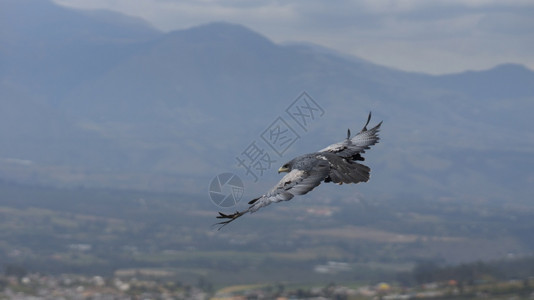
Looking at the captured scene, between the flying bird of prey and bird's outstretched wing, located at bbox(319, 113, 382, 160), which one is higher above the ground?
bird's outstretched wing, located at bbox(319, 113, 382, 160)

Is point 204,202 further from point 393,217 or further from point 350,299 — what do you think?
point 350,299

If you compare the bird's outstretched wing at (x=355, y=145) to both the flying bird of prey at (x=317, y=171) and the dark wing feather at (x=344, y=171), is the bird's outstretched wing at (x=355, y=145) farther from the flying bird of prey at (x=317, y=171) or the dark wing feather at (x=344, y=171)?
the dark wing feather at (x=344, y=171)

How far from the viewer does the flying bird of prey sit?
16016 mm

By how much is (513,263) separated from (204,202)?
12543 cm

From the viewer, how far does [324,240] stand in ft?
431

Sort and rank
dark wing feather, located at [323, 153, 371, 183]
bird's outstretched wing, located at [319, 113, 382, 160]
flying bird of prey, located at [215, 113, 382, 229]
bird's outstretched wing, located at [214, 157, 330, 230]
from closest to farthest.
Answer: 1. bird's outstretched wing, located at [214, 157, 330, 230]
2. flying bird of prey, located at [215, 113, 382, 229]
3. dark wing feather, located at [323, 153, 371, 183]
4. bird's outstretched wing, located at [319, 113, 382, 160]

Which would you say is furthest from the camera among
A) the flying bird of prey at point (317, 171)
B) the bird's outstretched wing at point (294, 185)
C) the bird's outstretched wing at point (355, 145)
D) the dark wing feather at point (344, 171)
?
the bird's outstretched wing at point (355, 145)

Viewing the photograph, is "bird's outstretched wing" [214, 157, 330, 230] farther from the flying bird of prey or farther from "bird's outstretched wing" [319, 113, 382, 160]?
"bird's outstretched wing" [319, 113, 382, 160]

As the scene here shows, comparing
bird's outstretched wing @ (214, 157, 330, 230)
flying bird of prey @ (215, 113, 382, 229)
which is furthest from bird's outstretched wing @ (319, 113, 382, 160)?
bird's outstretched wing @ (214, 157, 330, 230)

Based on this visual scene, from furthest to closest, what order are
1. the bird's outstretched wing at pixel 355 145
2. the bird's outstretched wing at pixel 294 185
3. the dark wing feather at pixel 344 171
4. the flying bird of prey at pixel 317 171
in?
the bird's outstretched wing at pixel 355 145 < the dark wing feather at pixel 344 171 < the flying bird of prey at pixel 317 171 < the bird's outstretched wing at pixel 294 185

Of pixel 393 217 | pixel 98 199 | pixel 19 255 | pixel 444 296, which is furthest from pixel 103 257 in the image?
pixel 98 199

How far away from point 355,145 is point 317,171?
10.3 ft

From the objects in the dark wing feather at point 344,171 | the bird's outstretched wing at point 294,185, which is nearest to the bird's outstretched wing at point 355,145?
the dark wing feather at point 344,171

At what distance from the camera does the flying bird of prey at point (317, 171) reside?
16.0 metres
